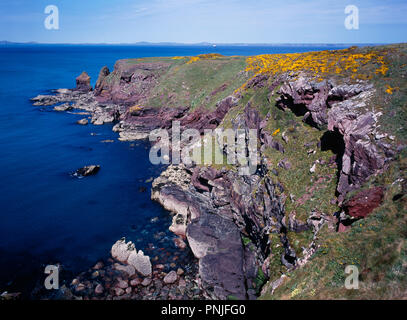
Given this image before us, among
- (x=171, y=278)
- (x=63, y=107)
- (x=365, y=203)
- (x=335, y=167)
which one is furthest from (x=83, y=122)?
(x=365, y=203)

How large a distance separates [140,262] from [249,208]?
16075mm

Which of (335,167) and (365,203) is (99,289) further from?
(335,167)

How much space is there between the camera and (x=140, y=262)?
31062 millimetres

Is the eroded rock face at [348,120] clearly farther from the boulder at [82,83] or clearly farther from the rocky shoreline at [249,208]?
the boulder at [82,83]

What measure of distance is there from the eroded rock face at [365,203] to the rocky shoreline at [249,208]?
0.25ft

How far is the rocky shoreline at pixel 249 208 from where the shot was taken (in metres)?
22.9

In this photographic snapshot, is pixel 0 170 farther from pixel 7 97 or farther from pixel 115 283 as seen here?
pixel 7 97

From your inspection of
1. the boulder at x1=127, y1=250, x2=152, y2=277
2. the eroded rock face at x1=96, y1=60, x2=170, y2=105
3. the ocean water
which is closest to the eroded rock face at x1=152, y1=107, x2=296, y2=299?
the ocean water

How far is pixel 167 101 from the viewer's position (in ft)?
280

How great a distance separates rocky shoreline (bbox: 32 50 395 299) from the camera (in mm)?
22859

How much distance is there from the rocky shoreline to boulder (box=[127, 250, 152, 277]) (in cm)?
57

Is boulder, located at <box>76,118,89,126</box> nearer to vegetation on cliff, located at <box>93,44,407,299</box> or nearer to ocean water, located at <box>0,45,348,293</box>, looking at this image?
ocean water, located at <box>0,45,348,293</box>

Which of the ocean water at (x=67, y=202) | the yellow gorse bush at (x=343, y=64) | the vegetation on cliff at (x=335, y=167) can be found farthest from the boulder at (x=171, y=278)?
the yellow gorse bush at (x=343, y=64)
